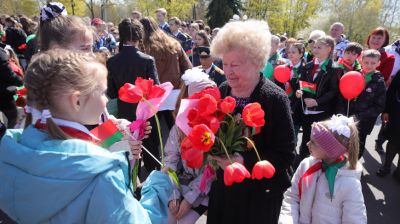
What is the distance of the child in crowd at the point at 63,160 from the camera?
3.39 feet

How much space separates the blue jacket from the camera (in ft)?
3.37

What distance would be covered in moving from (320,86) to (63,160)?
378cm

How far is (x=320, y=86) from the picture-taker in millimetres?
4137

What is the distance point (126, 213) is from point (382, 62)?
213 inches

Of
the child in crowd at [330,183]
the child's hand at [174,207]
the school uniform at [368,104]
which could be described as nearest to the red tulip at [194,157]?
the child's hand at [174,207]

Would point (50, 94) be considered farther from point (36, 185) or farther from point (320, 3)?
point (320, 3)

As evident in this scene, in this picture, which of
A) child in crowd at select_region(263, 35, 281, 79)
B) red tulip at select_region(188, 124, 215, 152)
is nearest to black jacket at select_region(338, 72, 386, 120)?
child in crowd at select_region(263, 35, 281, 79)

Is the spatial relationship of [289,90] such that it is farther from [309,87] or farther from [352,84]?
[352,84]

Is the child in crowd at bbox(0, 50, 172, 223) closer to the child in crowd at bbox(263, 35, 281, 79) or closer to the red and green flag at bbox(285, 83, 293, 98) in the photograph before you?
the red and green flag at bbox(285, 83, 293, 98)

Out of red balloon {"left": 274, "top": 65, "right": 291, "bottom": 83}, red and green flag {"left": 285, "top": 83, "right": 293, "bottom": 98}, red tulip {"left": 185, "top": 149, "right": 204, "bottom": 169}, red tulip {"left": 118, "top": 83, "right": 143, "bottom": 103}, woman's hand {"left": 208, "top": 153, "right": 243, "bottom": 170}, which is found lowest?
red and green flag {"left": 285, "top": 83, "right": 293, "bottom": 98}

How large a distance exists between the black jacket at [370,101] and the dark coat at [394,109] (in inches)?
10.5

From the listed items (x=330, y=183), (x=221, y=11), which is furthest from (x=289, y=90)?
(x=221, y=11)

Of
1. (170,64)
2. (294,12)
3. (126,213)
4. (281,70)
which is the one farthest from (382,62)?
(294,12)

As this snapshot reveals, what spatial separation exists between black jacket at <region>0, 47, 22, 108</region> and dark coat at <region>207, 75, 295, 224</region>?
3.15 meters
